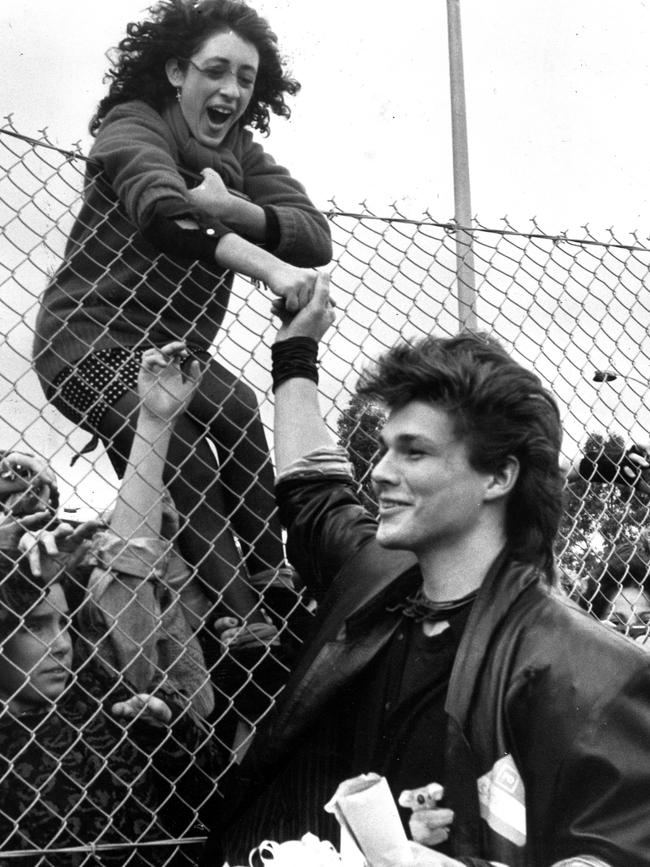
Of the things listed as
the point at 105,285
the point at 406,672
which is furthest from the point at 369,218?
the point at 406,672

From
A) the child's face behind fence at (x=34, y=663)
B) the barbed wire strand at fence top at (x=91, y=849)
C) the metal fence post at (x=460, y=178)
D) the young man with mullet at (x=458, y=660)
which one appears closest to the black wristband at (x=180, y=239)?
the young man with mullet at (x=458, y=660)

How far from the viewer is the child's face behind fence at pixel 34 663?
2695 millimetres

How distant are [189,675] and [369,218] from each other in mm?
1201

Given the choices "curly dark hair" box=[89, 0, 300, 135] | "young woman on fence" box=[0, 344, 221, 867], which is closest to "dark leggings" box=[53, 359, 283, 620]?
"young woman on fence" box=[0, 344, 221, 867]

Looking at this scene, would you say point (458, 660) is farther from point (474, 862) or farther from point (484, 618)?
point (474, 862)

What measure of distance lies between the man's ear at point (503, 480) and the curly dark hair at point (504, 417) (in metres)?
0.01

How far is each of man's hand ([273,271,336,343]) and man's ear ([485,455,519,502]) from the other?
703 mm

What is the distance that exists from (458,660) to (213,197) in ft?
4.71

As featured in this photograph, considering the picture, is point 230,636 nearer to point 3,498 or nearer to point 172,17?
point 3,498

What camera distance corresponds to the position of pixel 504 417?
2367mm

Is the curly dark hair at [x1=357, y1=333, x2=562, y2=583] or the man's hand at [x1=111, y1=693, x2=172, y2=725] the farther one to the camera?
the man's hand at [x1=111, y1=693, x2=172, y2=725]

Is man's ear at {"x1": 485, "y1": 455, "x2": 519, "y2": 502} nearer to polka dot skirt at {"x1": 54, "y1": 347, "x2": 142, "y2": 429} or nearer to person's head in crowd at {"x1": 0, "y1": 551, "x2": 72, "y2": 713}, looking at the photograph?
person's head in crowd at {"x1": 0, "y1": 551, "x2": 72, "y2": 713}

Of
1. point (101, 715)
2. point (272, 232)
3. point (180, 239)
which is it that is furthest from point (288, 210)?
point (101, 715)

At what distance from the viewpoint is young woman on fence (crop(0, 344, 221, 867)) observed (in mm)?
2652
